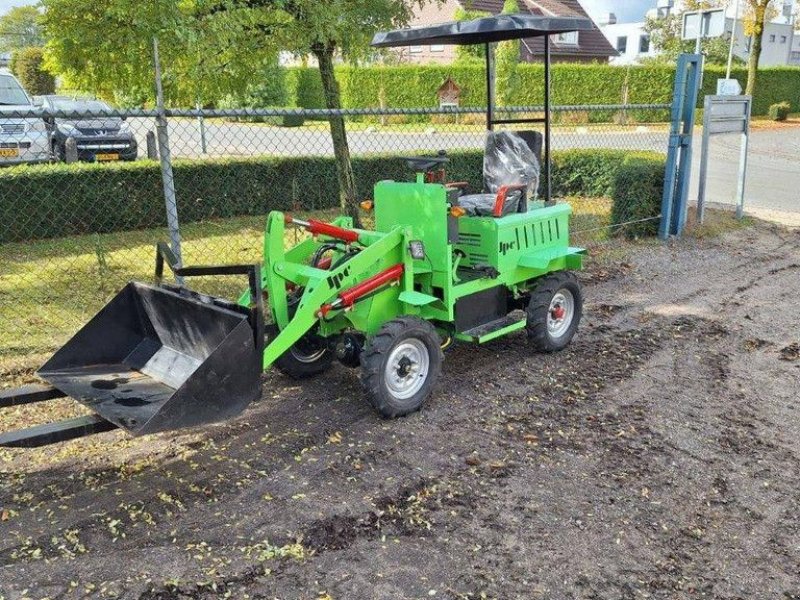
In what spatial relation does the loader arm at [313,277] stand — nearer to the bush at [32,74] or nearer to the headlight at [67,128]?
the headlight at [67,128]

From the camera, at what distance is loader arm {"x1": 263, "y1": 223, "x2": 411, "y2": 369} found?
4168 millimetres

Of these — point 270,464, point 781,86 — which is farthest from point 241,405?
point 781,86

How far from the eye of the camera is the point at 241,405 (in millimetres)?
3676

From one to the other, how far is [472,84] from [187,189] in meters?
22.6

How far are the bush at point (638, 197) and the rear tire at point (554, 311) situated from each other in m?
4.40

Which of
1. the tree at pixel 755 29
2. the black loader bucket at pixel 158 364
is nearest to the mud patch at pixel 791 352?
the black loader bucket at pixel 158 364

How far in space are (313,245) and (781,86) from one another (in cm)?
3932

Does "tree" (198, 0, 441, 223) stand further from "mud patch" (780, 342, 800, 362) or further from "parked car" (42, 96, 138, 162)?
"parked car" (42, 96, 138, 162)

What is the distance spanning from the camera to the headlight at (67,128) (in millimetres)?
13102

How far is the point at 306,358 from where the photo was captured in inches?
200

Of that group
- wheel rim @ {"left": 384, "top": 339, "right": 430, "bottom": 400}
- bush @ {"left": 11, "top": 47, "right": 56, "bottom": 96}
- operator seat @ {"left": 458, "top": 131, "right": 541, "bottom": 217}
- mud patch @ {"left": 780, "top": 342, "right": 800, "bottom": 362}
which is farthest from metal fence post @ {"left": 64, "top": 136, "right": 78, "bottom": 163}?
bush @ {"left": 11, "top": 47, "right": 56, "bottom": 96}

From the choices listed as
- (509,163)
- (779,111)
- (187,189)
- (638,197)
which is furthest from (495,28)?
(779,111)

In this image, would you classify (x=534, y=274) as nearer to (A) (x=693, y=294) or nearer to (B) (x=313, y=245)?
(B) (x=313, y=245)

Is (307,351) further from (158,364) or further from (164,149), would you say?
(164,149)
